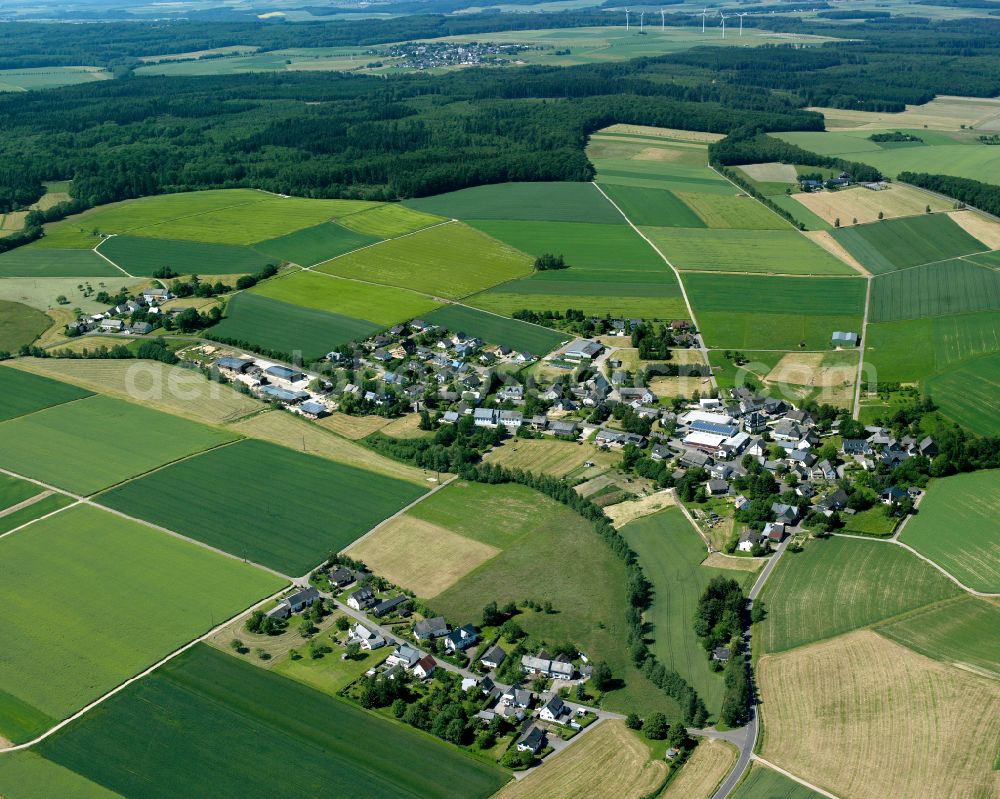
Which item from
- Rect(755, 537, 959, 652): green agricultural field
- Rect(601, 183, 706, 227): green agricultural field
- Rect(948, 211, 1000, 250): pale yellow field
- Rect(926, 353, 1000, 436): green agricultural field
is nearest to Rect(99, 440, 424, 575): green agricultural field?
Rect(755, 537, 959, 652): green agricultural field

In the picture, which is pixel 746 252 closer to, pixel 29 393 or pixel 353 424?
pixel 353 424

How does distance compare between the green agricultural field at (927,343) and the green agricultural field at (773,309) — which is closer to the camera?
the green agricultural field at (927,343)

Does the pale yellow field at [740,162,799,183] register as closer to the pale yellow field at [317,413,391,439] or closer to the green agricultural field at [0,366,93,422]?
the pale yellow field at [317,413,391,439]

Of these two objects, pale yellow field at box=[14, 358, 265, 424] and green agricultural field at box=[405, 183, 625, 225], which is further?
green agricultural field at box=[405, 183, 625, 225]

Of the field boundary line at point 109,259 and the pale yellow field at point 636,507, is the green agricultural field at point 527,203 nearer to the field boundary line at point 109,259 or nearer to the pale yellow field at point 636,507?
the field boundary line at point 109,259

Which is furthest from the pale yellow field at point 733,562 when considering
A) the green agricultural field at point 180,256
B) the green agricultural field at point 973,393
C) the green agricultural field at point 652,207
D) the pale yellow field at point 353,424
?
the green agricultural field at point 652,207

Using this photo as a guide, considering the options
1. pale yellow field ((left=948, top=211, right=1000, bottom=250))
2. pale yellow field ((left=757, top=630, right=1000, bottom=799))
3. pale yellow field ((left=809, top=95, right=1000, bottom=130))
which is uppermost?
pale yellow field ((left=809, top=95, right=1000, bottom=130))

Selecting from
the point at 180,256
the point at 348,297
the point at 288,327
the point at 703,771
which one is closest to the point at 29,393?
the point at 288,327
